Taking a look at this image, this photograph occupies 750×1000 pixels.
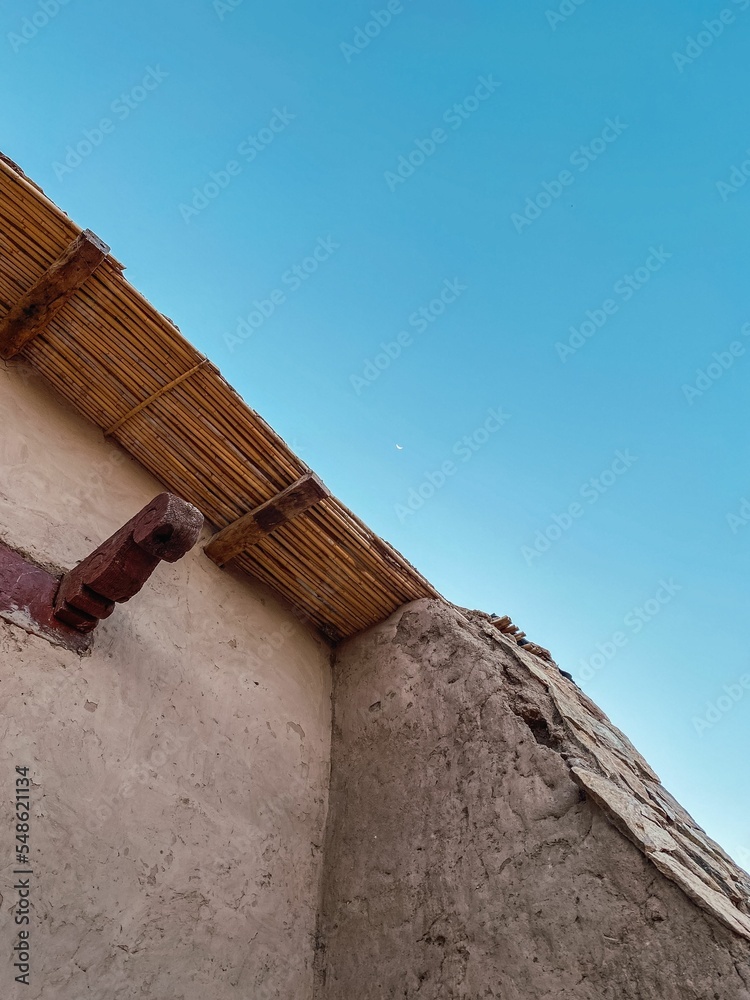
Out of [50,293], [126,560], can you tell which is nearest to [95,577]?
[126,560]

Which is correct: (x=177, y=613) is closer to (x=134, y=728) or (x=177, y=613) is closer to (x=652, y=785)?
(x=134, y=728)

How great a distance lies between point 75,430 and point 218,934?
235 centimetres

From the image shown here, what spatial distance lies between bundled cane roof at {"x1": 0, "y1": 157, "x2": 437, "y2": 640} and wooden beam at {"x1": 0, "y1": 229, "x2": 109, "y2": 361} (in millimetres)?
47

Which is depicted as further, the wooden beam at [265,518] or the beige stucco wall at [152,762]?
the wooden beam at [265,518]

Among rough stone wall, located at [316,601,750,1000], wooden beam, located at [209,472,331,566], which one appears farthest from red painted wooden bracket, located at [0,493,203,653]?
rough stone wall, located at [316,601,750,1000]

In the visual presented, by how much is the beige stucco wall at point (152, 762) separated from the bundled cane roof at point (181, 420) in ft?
0.59

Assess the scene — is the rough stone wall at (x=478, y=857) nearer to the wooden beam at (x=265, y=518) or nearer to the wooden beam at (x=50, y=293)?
the wooden beam at (x=265, y=518)

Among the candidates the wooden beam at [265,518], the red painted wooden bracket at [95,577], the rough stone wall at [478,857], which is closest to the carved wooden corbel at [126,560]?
the red painted wooden bracket at [95,577]

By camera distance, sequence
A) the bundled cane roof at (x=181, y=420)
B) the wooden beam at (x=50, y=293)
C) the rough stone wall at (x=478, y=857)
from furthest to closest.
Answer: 1. the bundled cane roof at (x=181, y=420)
2. the wooden beam at (x=50, y=293)
3. the rough stone wall at (x=478, y=857)

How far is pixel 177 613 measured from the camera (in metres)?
3.35

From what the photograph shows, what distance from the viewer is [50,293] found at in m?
3.13

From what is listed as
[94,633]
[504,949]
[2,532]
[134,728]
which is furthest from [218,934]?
[2,532]

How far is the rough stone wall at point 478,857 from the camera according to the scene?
2141mm

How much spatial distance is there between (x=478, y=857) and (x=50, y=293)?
9.85 feet
